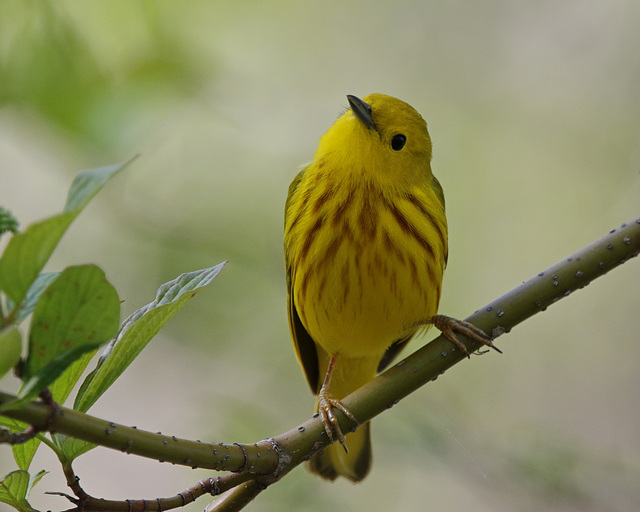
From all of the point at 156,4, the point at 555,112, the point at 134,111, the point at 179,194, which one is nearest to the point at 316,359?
the point at 179,194

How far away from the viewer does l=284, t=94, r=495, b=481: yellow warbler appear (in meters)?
2.17

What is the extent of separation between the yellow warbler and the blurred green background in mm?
411

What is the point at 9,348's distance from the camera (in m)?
0.80

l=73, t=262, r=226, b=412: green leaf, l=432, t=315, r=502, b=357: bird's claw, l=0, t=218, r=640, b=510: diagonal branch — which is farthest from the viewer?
l=432, t=315, r=502, b=357: bird's claw

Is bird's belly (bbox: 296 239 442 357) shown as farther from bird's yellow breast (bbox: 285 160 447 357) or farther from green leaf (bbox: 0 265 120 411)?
green leaf (bbox: 0 265 120 411)

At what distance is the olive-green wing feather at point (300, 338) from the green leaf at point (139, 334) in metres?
1.28

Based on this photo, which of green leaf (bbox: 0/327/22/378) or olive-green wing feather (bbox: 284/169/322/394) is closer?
green leaf (bbox: 0/327/22/378)

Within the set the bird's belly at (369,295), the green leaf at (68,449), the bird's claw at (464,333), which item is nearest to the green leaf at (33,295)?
the green leaf at (68,449)

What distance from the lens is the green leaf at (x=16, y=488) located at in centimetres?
110

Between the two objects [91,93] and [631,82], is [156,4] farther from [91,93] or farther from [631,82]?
[631,82]

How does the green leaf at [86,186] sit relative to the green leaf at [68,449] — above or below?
above

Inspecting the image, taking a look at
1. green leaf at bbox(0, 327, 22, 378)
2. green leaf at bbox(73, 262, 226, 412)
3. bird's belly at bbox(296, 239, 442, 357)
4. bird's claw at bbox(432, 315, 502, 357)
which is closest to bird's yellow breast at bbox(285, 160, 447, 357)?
bird's belly at bbox(296, 239, 442, 357)

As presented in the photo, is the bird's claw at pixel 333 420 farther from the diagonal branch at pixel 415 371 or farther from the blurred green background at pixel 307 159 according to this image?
the blurred green background at pixel 307 159

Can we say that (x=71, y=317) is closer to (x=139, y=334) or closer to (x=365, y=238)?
(x=139, y=334)
